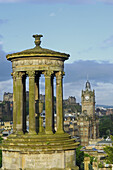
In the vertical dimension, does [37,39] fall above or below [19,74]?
above

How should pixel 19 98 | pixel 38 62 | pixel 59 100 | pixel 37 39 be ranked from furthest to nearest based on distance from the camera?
1. pixel 37 39
2. pixel 59 100
3. pixel 19 98
4. pixel 38 62

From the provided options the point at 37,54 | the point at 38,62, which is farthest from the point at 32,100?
the point at 37,54

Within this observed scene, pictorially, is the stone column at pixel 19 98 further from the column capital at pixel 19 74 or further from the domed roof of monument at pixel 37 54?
the domed roof of monument at pixel 37 54

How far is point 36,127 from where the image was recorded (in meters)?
24.9

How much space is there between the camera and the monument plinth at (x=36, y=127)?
23531 mm

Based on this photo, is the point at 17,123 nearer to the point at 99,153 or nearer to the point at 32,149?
the point at 32,149

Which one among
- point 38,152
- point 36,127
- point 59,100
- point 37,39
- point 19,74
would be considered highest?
A: point 37,39

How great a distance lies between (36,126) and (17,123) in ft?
3.58

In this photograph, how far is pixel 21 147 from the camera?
23.5 metres

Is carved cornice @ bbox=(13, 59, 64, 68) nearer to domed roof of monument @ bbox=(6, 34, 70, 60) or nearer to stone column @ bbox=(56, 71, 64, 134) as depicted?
domed roof of monument @ bbox=(6, 34, 70, 60)

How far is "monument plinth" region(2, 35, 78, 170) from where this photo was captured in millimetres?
23531

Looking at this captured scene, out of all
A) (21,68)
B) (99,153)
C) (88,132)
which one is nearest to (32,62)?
(21,68)

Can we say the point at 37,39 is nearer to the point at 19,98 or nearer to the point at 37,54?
the point at 37,54

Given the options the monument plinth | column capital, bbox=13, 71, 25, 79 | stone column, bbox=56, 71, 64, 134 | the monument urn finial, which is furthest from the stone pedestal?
the monument urn finial
